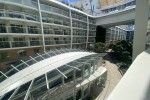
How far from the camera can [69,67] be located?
50.6 ft

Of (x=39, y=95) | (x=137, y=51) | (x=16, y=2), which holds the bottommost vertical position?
(x=39, y=95)

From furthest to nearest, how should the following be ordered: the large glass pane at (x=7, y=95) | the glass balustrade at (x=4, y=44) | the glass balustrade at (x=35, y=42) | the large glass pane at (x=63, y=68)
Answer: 1. the glass balustrade at (x=35, y=42)
2. the glass balustrade at (x=4, y=44)
3. the large glass pane at (x=63, y=68)
4. the large glass pane at (x=7, y=95)

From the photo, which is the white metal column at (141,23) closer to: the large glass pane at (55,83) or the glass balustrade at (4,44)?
the large glass pane at (55,83)

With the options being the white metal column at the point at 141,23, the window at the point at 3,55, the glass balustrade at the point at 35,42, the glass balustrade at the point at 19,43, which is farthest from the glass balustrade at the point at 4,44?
the white metal column at the point at 141,23

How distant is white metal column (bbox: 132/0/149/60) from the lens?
10716 millimetres

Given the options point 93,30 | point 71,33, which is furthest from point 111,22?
point 71,33

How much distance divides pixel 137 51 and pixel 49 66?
8797mm

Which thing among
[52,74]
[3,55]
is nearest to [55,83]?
[52,74]

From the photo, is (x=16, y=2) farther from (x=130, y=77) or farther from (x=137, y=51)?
(x=130, y=77)

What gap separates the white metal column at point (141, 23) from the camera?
422 inches

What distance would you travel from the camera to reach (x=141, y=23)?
11273 millimetres

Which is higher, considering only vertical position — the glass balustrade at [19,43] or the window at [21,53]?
the glass balustrade at [19,43]

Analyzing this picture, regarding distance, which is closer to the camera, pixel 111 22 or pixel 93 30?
pixel 111 22

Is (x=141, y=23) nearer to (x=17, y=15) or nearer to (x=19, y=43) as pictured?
(x=19, y=43)
